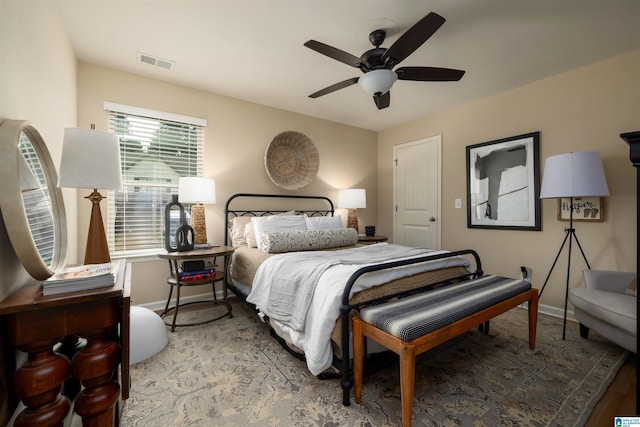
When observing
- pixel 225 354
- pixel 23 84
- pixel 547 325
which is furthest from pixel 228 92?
pixel 547 325

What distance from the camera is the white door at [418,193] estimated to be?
4.09m

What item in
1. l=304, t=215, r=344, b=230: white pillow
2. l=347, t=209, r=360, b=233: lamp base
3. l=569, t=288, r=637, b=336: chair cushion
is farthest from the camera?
l=347, t=209, r=360, b=233: lamp base

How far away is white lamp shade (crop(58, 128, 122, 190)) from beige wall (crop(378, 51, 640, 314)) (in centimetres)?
389

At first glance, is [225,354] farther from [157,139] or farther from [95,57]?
[95,57]

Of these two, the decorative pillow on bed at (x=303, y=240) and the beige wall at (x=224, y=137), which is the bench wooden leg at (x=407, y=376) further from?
the beige wall at (x=224, y=137)

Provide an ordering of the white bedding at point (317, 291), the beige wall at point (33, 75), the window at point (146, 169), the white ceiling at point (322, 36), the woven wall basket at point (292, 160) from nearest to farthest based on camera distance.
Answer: the beige wall at point (33, 75) < the white bedding at point (317, 291) < the white ceiling at point (322, 36) < the window at point (146, 169) < the woven wall basket at point (292, 160)

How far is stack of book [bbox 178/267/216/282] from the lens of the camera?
8.52 feet

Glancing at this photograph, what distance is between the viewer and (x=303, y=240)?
2787 millimetres

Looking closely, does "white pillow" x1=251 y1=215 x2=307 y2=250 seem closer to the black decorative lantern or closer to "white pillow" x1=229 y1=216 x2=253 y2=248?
"white pillow" x1=229 y1=216 x2=253 y2=248

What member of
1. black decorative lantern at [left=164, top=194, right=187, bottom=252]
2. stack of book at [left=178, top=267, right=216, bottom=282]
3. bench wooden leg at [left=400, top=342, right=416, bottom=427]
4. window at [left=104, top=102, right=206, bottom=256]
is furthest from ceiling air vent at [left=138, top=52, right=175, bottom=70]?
bench wooden leg at [left=400, top=342, right=416, bottom=427]

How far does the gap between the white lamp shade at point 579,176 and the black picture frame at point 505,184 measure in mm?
674

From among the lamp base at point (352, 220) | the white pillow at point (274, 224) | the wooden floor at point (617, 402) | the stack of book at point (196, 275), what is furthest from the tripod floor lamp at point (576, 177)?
the stack of book at point (196, 275)

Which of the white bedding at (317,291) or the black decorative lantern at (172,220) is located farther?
the black decorative lantern at (172,220)

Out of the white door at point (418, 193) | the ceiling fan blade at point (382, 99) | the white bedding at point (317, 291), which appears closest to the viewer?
the white bedding at point (317, 291)
